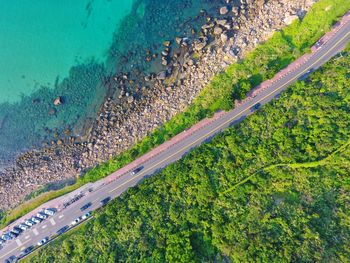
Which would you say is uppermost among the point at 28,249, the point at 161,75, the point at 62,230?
the point at 161,75

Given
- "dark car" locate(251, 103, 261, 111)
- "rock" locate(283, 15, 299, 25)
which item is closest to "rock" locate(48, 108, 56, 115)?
"dark car" locate(251, 103, 261, 111)

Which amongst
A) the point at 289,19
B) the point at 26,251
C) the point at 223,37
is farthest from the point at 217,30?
the point at 26,251

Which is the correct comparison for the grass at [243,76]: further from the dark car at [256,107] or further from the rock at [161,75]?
the rock at [161,75]

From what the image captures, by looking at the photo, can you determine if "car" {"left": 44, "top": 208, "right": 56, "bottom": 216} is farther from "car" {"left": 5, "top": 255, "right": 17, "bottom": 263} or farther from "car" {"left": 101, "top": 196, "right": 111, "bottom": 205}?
"car" {"left": 5, "top": 255, "right": 17, "bottom": 263}

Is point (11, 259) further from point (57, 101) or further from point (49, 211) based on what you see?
point (57, 101)

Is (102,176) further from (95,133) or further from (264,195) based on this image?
(264,195)

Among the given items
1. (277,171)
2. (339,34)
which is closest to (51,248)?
(277,171)
